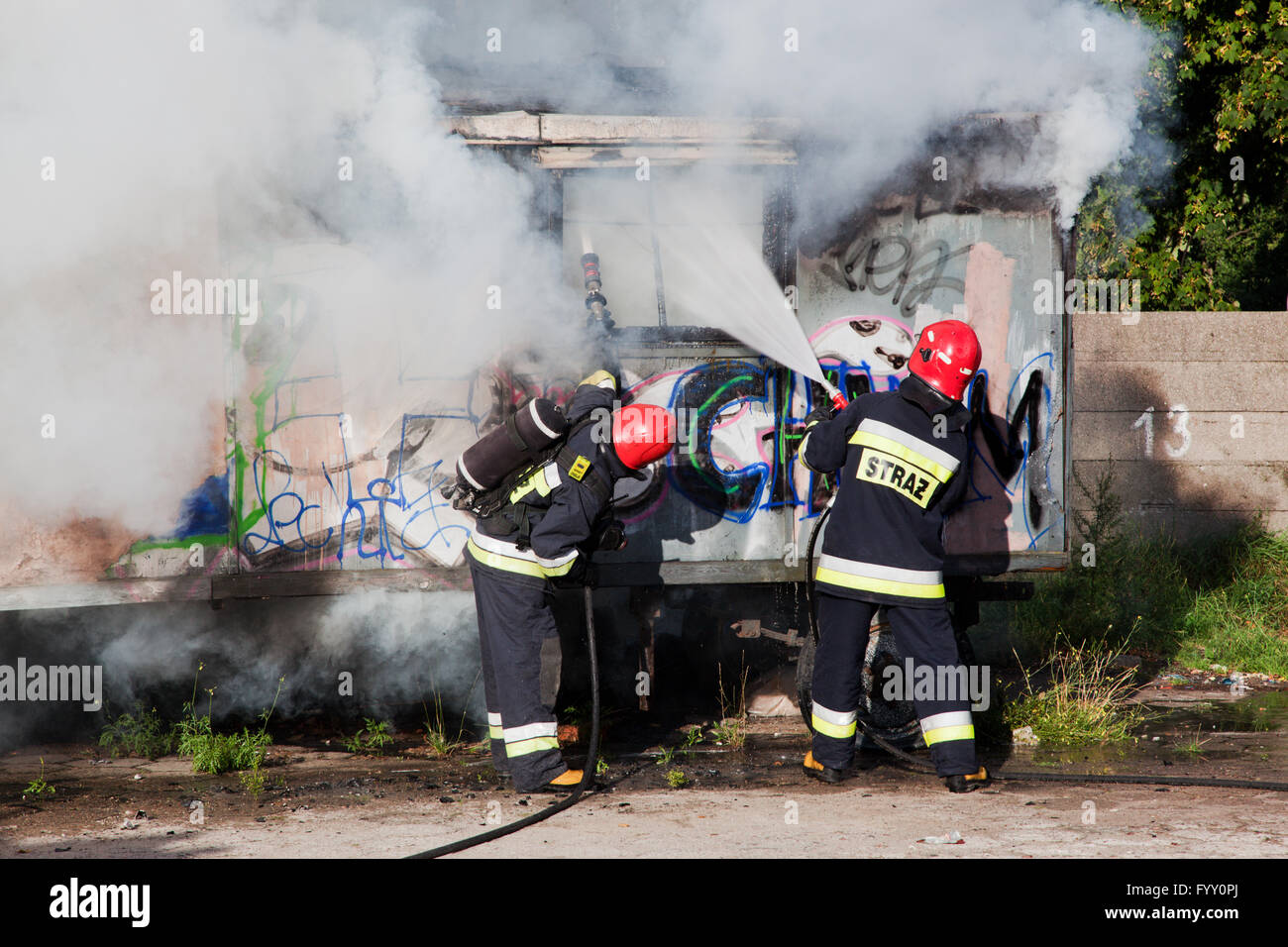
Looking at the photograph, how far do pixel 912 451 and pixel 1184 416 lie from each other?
4602 mm

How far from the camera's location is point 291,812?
462cm

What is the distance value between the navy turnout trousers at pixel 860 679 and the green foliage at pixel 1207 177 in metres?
6.24

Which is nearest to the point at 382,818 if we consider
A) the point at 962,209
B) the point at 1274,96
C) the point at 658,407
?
the point at 658,407

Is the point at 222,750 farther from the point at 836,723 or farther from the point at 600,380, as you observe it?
the point at 836,723

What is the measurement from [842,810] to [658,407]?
211cm

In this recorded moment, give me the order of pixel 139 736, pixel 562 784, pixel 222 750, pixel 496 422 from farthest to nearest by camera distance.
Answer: pixel 139 736 < pixel 496 422 < pixel 222 750 < pixel 562 784

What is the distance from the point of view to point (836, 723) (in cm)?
498

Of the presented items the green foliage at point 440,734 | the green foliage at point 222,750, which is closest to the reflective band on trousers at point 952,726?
the green foliage at point 440,734

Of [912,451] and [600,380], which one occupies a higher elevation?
[600,380]

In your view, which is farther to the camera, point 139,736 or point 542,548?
point 139,736

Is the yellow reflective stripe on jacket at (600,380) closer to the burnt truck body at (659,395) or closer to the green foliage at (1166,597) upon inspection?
the burnt truck body at (659,395)

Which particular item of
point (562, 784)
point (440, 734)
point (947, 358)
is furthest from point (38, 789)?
point (947, 358)

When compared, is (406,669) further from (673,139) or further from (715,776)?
(673,139)

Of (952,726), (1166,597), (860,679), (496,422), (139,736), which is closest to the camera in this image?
(952,726)
